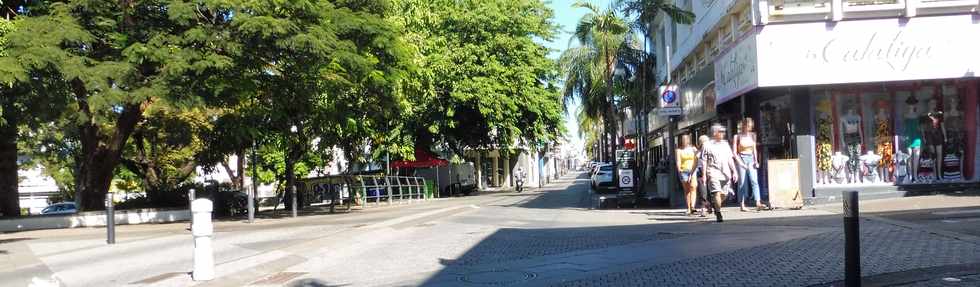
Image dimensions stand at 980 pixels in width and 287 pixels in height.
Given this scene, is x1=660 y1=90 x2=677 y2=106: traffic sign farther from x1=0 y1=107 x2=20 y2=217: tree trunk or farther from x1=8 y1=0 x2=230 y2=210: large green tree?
x1=0 y1=107 x2=20 y2=217: tree trunk

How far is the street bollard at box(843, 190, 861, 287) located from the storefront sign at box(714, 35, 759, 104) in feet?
32.1

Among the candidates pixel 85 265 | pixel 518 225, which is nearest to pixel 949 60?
pixel 518 225

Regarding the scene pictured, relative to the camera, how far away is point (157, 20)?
18.6 m

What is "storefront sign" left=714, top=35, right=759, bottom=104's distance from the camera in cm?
1593

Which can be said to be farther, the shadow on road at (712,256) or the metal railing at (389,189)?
the metal railing at (389,189)

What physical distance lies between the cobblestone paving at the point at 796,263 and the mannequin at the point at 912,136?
7402 millimetres

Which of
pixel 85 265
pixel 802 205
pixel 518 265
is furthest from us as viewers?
pixel 802 205

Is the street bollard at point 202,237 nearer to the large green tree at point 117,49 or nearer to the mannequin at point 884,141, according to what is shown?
the large green tree at point 117,49

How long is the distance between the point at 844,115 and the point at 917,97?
1441 mm

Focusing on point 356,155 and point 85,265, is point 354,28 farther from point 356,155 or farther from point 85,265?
point 356,155

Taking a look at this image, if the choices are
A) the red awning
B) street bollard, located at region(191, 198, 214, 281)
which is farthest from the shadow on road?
the red awning

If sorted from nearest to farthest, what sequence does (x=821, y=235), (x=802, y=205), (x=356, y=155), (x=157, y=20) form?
(x=821, y=235), (x=802, y=205), (x=157, y=20), (x=356, y=155)

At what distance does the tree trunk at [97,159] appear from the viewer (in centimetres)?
2177

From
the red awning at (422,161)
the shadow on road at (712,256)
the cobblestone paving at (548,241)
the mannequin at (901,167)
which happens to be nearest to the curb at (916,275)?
the shadow on road at (712,256)
